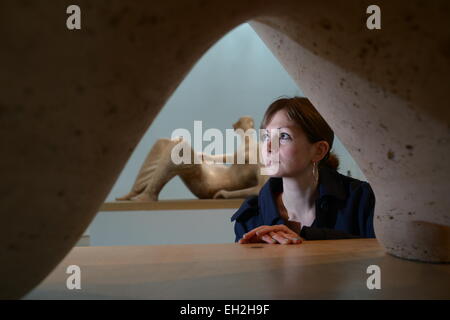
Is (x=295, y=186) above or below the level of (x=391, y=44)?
below

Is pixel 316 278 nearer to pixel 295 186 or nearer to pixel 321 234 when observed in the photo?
pixel 321 234

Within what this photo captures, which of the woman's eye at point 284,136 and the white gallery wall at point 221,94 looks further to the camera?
the white gallery wall at point 221,94

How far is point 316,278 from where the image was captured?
378 mm

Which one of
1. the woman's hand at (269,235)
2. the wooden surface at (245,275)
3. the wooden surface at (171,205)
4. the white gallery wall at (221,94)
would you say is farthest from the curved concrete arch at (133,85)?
the white gallery wall at (221,94)

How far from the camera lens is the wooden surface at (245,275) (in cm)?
34

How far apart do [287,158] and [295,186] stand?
0.07 metres

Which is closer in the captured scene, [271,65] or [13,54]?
[13,54]

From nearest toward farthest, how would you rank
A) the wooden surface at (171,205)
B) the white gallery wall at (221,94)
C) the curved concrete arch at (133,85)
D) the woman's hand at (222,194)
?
the curved concrete arch at (133,85), the wooden surface at (171,205), the woman's hand at (222,194), the white gallery wall at (221,94)

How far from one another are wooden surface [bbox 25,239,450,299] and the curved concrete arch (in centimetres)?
7

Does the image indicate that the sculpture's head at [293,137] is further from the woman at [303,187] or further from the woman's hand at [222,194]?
the woman's hand at [222,194]

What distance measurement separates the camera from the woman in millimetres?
867

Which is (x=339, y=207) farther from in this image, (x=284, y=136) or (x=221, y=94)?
(x=221, y=94)

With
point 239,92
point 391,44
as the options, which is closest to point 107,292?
point 391,44

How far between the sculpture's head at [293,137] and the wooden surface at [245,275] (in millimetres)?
360
